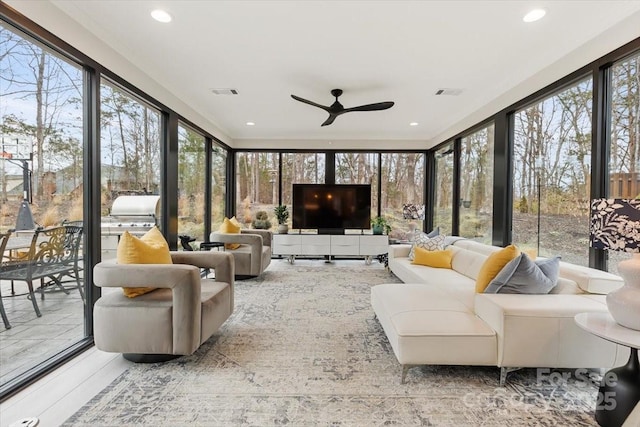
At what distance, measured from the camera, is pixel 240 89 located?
392 centimetres

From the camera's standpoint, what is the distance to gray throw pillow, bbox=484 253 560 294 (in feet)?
7.20

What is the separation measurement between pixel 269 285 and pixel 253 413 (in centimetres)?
278

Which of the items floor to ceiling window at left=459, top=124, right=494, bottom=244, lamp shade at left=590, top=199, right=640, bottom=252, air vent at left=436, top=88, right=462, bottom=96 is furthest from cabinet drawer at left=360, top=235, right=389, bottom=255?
lamp shade at left=590, top=199, right=640, bottom=252

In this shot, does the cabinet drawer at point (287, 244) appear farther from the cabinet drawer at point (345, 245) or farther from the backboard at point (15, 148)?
the backboard at point (15, 148)

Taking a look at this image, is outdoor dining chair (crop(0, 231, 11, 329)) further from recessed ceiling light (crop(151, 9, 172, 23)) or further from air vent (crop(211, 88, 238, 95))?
air vent (crop(211, 88, 238, 95))

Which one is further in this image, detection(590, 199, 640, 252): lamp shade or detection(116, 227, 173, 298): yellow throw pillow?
detection(116, 227, 173, 298): yellow throw pillow

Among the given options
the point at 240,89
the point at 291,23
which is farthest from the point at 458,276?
the point at 240,89

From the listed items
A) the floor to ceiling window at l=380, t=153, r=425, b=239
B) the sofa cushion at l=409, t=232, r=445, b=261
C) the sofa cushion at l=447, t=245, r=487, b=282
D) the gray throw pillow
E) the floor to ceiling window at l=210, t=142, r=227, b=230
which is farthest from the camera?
the floor to ceiling window at l=380, t=153, r=425, b=239

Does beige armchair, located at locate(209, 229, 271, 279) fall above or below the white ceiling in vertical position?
below

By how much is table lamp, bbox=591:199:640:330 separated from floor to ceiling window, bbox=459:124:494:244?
2651mm

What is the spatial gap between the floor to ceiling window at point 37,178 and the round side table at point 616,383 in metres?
3.41

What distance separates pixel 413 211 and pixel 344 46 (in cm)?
394

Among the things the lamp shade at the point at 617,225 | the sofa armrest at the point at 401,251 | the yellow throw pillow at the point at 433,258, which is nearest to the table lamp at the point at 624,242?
the lamp shade at the point at 617,225

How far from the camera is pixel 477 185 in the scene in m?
4.68
